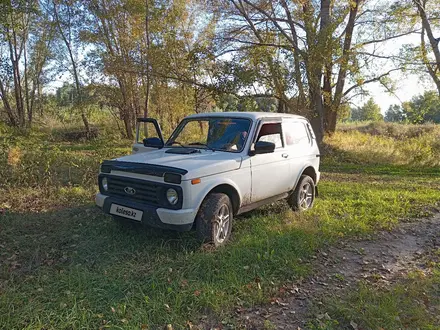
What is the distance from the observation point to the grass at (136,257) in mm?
3102

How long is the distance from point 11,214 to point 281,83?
10620 millimetres

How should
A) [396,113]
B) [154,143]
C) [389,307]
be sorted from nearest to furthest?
[389,307], [154,143], [396,113]

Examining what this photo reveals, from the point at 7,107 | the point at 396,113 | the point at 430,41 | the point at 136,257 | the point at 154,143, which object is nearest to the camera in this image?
the point at 136,257

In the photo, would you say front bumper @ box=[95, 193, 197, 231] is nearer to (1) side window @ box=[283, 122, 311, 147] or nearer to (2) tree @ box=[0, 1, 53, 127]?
(1) side window @ box=[283, 122, 311, 147]

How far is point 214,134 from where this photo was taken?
5.29 metres

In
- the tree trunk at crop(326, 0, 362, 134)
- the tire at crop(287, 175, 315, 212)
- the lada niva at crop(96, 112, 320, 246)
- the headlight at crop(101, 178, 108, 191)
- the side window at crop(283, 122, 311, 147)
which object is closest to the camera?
the lada niva at crop(96, 112, 320, 246)

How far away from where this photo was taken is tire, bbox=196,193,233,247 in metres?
4.19

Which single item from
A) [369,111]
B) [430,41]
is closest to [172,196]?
[430,41]

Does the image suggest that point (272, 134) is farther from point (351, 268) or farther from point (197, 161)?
point (351, 268)

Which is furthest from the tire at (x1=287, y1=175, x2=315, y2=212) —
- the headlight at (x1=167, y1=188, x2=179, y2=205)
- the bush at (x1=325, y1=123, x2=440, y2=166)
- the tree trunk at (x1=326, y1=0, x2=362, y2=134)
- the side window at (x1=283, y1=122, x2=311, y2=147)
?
the bush at (x1=325, y1=123, x2=440, y2=166)

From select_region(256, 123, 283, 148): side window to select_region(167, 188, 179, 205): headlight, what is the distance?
1.77m

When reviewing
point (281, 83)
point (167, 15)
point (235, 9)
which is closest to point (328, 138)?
point (281, 83)

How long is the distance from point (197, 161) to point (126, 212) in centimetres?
109

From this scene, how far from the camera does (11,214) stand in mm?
5520
